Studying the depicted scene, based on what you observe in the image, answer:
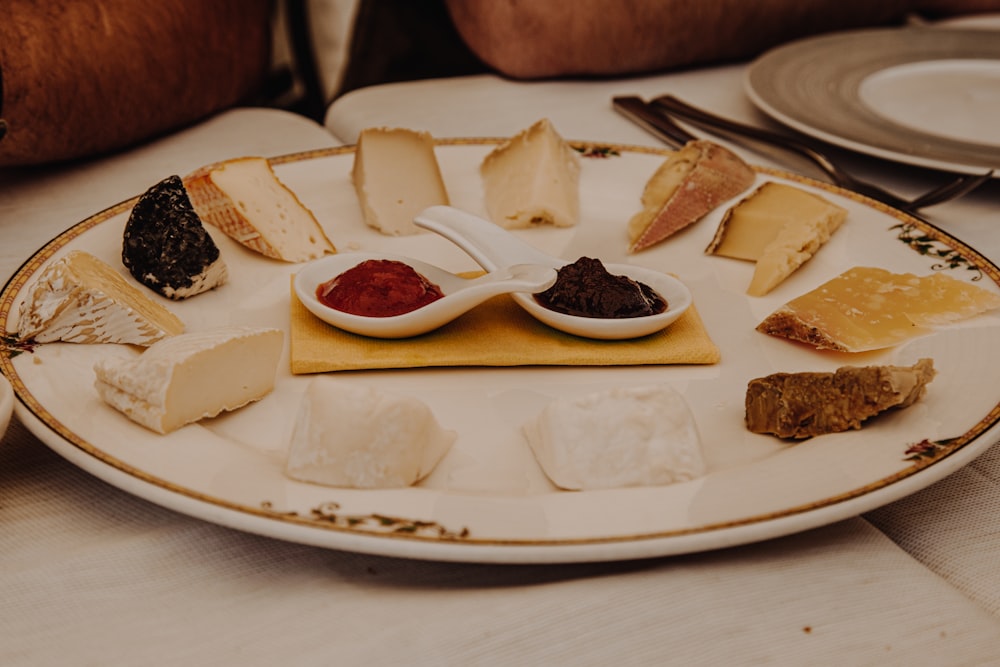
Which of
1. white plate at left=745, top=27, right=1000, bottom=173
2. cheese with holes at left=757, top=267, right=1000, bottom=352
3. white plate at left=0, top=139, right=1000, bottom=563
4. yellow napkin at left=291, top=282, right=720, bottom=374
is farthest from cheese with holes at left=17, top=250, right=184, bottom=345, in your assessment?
white plate at left=745, top=27, right=1000, bottom=173

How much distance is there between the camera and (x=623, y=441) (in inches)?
26.9

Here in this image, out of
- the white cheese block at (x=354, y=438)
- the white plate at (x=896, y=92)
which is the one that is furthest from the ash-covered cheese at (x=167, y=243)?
the white plate at (x=896, y=92)

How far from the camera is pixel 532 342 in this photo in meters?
0.91

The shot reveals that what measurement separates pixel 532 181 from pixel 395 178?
0.17 m

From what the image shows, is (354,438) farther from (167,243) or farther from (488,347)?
(167,243)

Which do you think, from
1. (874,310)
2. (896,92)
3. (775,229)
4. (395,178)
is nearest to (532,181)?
(395,178)

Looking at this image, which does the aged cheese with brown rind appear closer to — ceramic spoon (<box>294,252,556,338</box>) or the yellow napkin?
the yellow napkin

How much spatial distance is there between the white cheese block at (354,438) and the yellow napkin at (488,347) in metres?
0.19

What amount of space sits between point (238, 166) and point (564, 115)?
0.65 meters

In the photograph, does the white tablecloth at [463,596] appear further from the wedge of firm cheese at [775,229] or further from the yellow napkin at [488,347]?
the wedge of firm cheese at [775,229]

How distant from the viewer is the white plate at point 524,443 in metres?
0.61

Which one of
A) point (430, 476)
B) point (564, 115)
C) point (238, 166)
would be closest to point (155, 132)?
point (238, 166)

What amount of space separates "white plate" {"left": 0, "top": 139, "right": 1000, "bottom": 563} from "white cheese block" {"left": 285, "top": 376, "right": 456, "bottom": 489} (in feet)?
0.05

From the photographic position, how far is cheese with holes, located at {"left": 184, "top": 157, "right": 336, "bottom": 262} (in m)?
1.05
